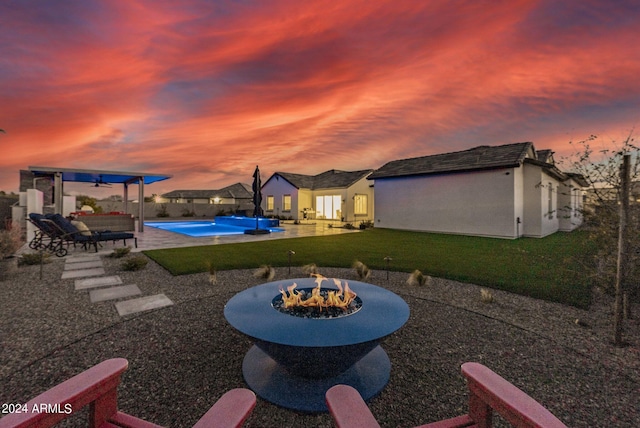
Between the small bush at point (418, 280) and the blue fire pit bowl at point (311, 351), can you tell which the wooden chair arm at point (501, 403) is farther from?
the small bush at point (418, 280)

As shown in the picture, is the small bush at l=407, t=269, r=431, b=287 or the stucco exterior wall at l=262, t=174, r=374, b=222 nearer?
the small bush at l=407, t=269, r=431, b=287

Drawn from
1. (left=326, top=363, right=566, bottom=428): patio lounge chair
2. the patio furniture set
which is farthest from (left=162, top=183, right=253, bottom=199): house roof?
(left=326, top=363, right=566, bottom=428): patio lounge chair

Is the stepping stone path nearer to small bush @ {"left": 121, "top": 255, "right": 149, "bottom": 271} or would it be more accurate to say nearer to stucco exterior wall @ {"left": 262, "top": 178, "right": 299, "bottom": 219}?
small bush @ {"left": 121, "top": 255, "right": 149, "bottom": 271}

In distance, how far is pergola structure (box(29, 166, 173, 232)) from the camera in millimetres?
13797

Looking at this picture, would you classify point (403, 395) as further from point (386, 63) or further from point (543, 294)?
point (386, 63)

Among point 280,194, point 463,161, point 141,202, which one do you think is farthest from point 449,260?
point 280,194

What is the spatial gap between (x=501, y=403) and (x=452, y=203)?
51.2ft

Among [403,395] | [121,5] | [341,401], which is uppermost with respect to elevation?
[121,5]

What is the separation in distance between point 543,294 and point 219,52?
38.0 ft

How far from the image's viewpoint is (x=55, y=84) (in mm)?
9742

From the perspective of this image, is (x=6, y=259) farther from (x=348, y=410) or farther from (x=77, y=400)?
(x=348, y=410)

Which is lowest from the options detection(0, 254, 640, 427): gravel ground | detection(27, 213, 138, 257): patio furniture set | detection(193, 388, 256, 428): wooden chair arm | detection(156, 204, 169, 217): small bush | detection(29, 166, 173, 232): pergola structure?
detection(0, 254, 640, 427): gravel ground

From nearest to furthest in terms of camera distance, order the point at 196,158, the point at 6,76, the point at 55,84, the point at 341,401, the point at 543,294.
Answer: the point at 341,401 → the point at 543,294 → the point at 6,76 → the point at 55,84 → the point at 196,158

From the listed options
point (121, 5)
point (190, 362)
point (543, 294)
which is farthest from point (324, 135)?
point (190, 362)
